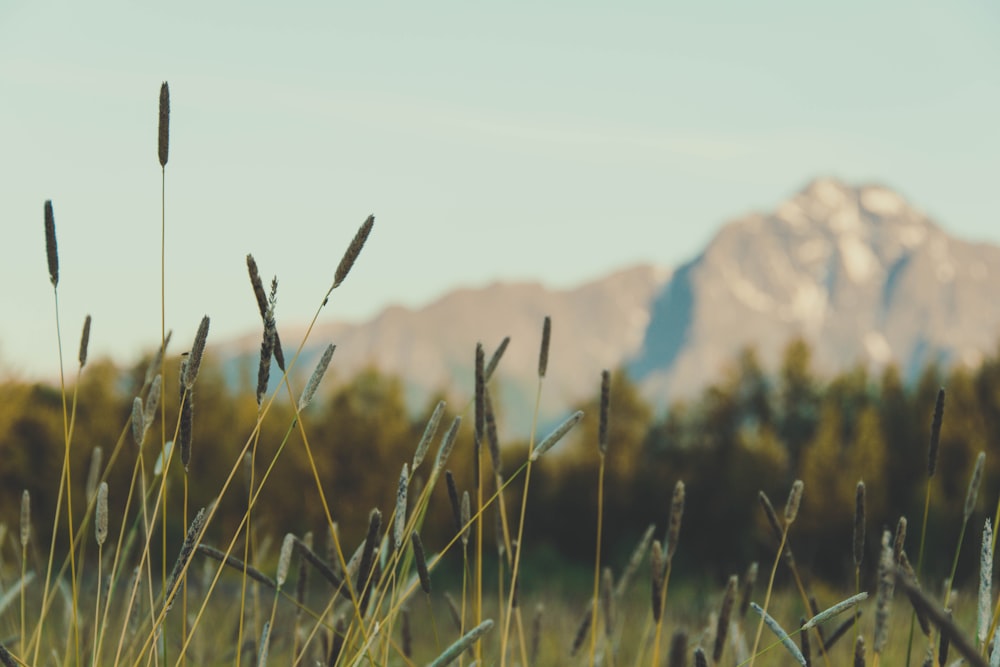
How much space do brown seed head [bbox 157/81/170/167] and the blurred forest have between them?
1164cm

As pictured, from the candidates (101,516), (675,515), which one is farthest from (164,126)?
(675,515)

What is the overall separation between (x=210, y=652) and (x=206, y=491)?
11401 mm

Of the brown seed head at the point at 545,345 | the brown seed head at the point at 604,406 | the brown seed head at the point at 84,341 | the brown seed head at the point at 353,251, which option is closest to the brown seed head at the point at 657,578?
the brown seed head at the point at 604,406

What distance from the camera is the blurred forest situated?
46.0ft

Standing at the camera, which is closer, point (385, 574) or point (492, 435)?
point (385, 574)

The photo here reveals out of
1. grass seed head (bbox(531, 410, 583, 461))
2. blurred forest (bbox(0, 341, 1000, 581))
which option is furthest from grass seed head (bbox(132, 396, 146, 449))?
blurred forest (bbox(0, 341, 1000, 581))

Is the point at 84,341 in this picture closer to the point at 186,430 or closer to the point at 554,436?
the point at 186,430

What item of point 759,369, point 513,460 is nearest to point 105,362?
point 513,460

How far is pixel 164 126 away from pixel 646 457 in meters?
17.1

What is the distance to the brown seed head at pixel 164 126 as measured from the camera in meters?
1.18

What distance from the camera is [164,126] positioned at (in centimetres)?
119

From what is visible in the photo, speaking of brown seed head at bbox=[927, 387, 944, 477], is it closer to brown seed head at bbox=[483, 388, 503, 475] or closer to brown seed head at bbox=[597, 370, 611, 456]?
brown seed head at bbox=[597, 370, 611, 456]

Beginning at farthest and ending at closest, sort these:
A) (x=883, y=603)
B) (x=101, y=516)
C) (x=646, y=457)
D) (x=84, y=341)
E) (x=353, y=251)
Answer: (x=646, y=457), (x=84, y=341), (x=101, y=516), (x=353, y=251), (x=883, y=603)

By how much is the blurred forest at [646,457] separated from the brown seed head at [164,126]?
458 inches
